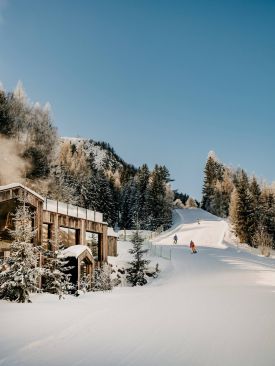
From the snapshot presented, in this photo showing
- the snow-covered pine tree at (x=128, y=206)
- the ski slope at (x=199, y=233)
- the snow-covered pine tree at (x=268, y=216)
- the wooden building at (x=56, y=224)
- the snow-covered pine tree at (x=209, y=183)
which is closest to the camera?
the wooden building at (x=56, y=224)

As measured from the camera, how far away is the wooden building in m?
21.6

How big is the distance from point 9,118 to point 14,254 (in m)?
40.3

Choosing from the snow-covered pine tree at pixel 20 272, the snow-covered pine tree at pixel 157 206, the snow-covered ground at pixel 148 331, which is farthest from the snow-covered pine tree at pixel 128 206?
the snow-covered ground at pixel 148 331

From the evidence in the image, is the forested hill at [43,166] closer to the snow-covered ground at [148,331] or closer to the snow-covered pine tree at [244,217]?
the snow-covered pine tree at [244,217]

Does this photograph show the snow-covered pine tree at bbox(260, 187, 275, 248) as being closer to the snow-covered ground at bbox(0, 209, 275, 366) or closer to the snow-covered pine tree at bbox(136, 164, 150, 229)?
the snow-covered pine tree at bbox(136, 164, 150, 229)

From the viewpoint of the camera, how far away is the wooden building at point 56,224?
2158 centimetres

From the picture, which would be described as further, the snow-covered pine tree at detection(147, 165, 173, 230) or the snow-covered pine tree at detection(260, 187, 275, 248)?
the snow-covered pine tree at detection(147, 165, 173, 230)

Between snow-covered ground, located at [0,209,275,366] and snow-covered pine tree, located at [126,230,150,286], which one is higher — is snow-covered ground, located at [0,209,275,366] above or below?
below

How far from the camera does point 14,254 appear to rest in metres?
15.7

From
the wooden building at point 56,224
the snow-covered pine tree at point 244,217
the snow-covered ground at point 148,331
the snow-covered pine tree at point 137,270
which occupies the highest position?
the snow-covered pine tree at point 244,217

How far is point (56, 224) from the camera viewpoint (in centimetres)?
2658

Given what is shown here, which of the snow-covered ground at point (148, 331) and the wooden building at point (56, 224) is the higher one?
the wooden building at point (56, 224)

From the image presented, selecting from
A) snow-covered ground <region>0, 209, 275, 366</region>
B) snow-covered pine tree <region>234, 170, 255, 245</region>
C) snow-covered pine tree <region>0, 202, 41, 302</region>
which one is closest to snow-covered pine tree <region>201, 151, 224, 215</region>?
snow-covered pine tree <region>234, 170, 255, 245</region>

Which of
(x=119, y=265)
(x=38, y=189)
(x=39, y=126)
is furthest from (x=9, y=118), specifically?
(x=119, y=265)
